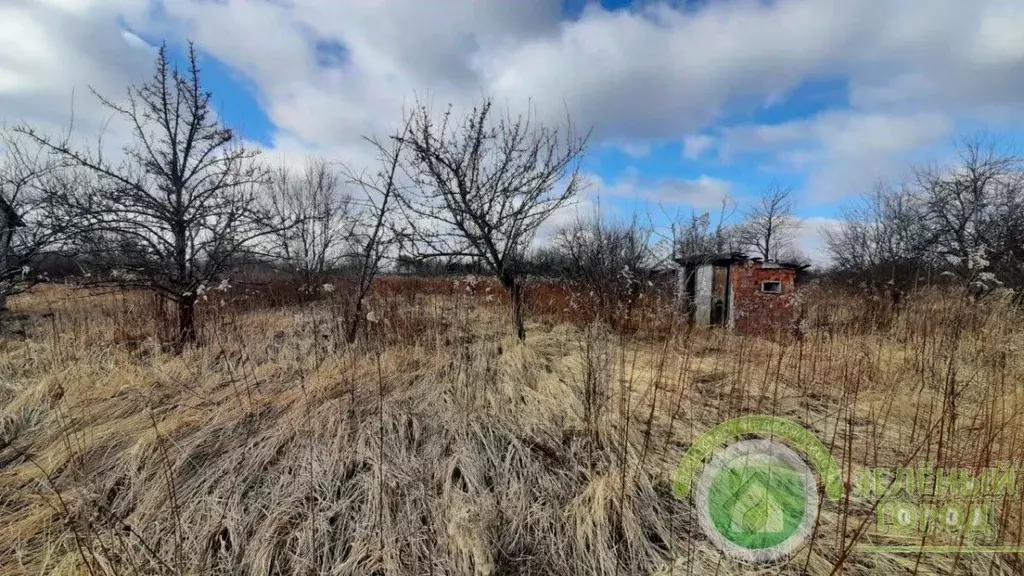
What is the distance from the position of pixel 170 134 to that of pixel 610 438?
19.4 ft

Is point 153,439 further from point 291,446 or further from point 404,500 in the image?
point 404,500

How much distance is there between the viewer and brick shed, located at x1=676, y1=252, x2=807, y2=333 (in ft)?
25.0

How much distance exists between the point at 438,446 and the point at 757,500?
182 centimetres

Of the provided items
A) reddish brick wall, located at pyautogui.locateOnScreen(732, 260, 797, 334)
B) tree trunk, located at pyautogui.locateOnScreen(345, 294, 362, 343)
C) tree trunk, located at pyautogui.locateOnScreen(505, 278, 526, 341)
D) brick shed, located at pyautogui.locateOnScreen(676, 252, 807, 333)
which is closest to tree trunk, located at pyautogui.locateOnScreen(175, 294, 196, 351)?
tree trunk, located at pyautogui.locateOnScreen(345, 294, 362, 343)

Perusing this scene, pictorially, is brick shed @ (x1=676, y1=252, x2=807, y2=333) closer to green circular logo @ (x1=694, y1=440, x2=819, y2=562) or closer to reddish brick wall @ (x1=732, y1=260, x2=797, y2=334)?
reddish brick wall @ (x1=732, y1=260, x2=797, y2=334)

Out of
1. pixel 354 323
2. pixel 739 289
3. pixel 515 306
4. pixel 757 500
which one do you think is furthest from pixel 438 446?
pixel 739 289

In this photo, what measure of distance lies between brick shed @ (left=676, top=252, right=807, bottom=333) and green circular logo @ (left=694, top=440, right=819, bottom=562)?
5262 mm

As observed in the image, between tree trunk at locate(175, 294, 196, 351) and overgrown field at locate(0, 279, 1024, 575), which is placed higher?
tree trunk at locate(175, 294, 196, 351)

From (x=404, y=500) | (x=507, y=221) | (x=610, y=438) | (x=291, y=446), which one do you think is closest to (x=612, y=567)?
(x=610, y=438)

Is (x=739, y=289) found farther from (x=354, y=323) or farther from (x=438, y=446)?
(x=438, y=446)

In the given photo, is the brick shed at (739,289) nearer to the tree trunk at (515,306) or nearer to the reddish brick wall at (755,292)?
the reddish brick wall at (755,292)

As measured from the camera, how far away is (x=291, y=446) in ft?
8.98

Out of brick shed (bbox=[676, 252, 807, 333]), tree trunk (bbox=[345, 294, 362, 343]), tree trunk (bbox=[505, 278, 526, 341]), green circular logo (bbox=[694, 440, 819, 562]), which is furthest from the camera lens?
brick shed (bbox=[676, 252, 807, 333])

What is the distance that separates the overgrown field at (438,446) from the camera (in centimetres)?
→ 197
